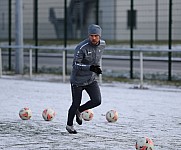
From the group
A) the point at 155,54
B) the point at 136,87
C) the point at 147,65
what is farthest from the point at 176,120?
the point at 155,54

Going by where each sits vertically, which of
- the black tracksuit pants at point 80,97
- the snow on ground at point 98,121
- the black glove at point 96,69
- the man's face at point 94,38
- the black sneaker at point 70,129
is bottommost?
the snow on ground at point 98,121

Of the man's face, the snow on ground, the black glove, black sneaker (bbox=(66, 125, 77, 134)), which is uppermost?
the man's face

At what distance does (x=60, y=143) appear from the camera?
9.22 meters

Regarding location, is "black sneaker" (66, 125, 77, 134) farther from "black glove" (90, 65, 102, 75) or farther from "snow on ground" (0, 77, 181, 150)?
"black glove" (90, 65, 102, 75)

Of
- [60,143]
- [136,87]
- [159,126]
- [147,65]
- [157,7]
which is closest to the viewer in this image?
[60,143]

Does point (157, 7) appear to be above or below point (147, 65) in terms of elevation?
above

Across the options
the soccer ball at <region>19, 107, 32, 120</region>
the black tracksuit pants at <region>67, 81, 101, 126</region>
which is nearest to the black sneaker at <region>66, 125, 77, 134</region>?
the black tracksuit pants at <region>67, 81, 101, 126</region>

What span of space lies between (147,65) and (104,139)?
57.5 ft

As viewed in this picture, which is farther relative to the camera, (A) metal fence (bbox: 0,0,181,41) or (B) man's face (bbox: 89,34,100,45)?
(A) metal fence (bbox: 0,0,181,41)

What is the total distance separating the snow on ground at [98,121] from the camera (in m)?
9.27

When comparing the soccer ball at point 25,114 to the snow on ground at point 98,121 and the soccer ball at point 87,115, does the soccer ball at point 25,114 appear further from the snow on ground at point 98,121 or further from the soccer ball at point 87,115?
the soccer ball at point 87,115

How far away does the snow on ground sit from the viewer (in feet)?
30.4

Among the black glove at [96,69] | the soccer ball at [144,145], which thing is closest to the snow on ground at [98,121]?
the soccer ball at [144,145]

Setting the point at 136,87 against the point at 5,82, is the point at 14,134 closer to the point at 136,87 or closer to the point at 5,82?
the point at 136,87
